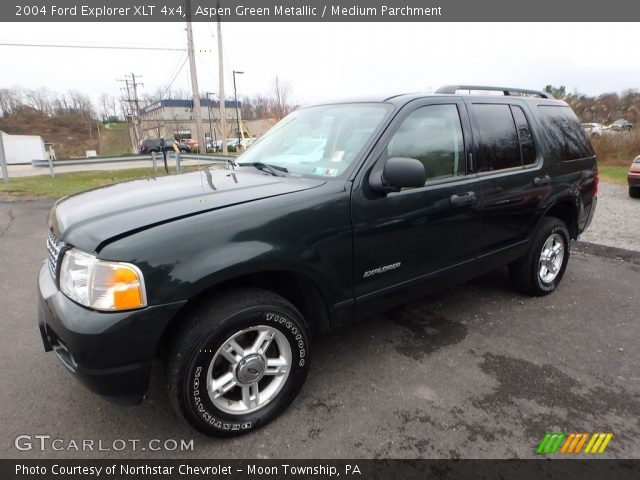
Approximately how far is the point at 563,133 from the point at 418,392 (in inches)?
119

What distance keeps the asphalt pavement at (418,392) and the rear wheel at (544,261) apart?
0.64 feet

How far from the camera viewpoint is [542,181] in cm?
363

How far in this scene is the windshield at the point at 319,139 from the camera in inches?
105

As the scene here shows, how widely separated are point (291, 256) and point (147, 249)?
72 cm

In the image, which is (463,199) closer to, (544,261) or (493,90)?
(493,90)

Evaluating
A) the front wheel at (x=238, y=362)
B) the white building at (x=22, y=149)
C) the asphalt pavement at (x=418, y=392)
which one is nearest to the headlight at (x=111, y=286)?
the front wheel at (x=238, y=362)

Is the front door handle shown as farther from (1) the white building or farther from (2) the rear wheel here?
(1) the white building

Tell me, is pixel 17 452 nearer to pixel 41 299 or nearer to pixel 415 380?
pixel 41 299

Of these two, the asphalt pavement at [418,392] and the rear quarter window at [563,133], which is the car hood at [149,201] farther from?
the rear quarter window at [563,133]

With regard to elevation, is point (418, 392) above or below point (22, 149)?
below

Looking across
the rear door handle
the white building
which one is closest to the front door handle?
the rear door handle

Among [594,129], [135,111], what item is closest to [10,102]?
[135,111]

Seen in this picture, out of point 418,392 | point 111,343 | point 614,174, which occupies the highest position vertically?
point 111,343

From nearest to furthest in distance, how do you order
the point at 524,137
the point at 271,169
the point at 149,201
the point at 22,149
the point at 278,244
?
the point at 278,244
the point at 149,201
the point at 271,169
the point at 524,137
the point at 22,149
